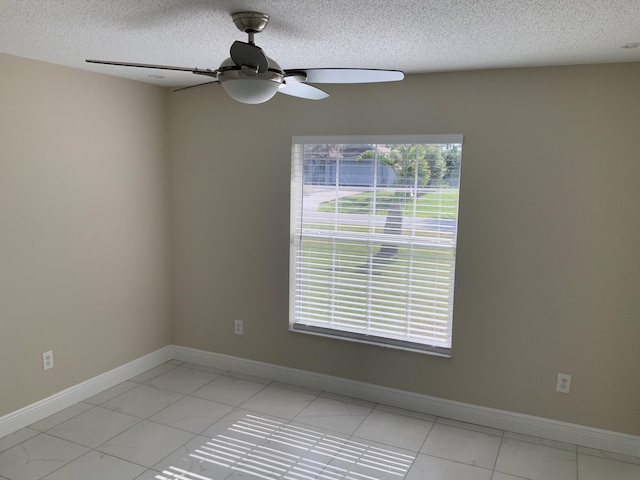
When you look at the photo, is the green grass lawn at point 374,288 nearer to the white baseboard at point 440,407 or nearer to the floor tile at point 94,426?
the white baseboard at point 440,407

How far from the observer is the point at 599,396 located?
306cm

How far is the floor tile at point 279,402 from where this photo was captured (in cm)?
349

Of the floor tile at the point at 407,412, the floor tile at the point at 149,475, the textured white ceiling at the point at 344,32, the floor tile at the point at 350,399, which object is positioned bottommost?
the floor tile at the point at 149,475

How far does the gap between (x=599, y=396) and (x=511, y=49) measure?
2060mm

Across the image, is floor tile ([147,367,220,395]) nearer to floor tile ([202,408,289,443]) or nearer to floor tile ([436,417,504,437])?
floor tile ([202,408,289,443])

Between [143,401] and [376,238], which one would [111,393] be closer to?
[143,401]

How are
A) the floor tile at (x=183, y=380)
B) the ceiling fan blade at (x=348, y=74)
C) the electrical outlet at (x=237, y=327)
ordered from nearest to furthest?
the ceiling fan blade at (x=348, y=74) < the floor tile at (x=183, y=380) < the electrical outlet at (x=237, y=327)

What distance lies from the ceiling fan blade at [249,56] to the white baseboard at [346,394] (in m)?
2.46

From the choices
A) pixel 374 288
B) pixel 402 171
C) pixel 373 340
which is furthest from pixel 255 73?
pixel 373 340

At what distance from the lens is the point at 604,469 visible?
2863mm

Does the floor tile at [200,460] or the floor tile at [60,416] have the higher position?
the floor tile at [60,416]

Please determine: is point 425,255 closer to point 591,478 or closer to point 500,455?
point 500,455

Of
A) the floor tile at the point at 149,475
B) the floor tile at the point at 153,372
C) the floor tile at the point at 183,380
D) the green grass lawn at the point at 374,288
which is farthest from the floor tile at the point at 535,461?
the floor tile at the point at 153,372

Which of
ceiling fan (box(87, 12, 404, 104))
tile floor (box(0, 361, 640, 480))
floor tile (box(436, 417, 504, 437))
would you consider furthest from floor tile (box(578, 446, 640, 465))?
ceiling fan (box(87, 12, 404, 104))
